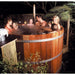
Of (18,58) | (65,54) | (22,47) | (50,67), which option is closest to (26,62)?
(18,58)

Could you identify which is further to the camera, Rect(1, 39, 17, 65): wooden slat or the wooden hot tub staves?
the wooden hot tub staves

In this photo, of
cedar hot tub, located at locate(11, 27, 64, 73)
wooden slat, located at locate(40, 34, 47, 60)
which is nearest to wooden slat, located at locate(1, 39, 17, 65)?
cedar hot tub, located at locate(11, 27, 64, 73)

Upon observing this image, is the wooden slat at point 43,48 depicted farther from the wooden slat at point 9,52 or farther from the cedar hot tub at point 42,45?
the wooden slat at point 9,52

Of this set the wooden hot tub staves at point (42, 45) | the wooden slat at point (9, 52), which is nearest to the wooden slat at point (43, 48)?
the wooden hot tub staves at point (42, 45)

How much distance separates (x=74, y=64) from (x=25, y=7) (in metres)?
5.18

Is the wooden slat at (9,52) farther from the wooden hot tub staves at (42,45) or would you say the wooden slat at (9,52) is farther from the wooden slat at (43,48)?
the wooden slat at (43,48)

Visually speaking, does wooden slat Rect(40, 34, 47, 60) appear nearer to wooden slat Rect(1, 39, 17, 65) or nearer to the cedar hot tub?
the cedar hot tub

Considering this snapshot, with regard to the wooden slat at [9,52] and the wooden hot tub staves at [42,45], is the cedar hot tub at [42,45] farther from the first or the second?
the wooden slat at [9,52]

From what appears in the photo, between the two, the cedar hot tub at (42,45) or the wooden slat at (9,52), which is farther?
the cedar hot tub at (42,45)

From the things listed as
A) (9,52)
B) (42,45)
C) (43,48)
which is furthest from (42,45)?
(9,52)

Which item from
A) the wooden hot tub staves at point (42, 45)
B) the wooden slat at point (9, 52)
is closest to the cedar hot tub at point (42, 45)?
the wooden hot tub staves at point (42, 45)

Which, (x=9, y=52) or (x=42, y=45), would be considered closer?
(x=9, y=52)

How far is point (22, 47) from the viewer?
3.29 meters

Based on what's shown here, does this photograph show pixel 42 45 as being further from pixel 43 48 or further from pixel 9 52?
pixel 9 52
